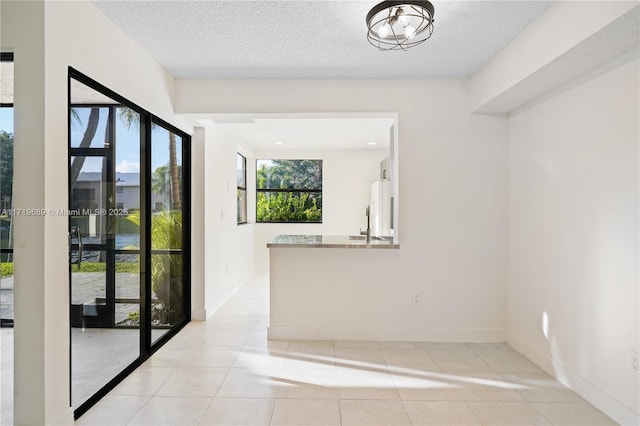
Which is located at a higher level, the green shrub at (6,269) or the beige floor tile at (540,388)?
the green shrub at (6,269)

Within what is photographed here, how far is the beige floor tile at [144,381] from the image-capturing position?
2.49m

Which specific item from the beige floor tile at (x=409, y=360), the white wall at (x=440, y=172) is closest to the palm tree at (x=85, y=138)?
the white wall at (x=440, y=172)

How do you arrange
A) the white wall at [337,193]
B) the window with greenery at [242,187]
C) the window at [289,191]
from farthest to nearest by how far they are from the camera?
the window at [289,191] → the white wall at [337,193] → the window with greenery at [242,187]

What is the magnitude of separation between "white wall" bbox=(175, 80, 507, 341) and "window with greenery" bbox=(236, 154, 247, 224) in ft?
8.99

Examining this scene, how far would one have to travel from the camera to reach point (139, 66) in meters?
2.81

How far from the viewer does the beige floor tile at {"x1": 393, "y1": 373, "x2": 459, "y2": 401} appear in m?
2.45

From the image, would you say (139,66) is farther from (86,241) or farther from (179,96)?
(86,241)

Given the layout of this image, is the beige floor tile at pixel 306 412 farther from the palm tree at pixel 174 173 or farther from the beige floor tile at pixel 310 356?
the palm tree at pixel 174 173

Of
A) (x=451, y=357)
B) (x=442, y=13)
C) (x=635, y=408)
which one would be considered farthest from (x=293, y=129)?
(x=635, y=408)

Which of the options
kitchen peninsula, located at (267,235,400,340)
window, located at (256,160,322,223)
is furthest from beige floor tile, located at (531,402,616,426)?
window, located at (256,160,322,223)

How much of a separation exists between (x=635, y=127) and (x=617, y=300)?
1.00 meters

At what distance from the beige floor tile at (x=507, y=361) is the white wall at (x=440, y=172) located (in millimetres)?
281

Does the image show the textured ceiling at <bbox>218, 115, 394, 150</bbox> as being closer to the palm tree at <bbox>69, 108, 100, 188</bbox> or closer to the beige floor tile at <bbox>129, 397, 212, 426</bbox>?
the palm tree at <bbox>69, 108, 100, 188</bbox>

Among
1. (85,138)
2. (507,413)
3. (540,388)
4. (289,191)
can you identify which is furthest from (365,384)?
(289,191)
